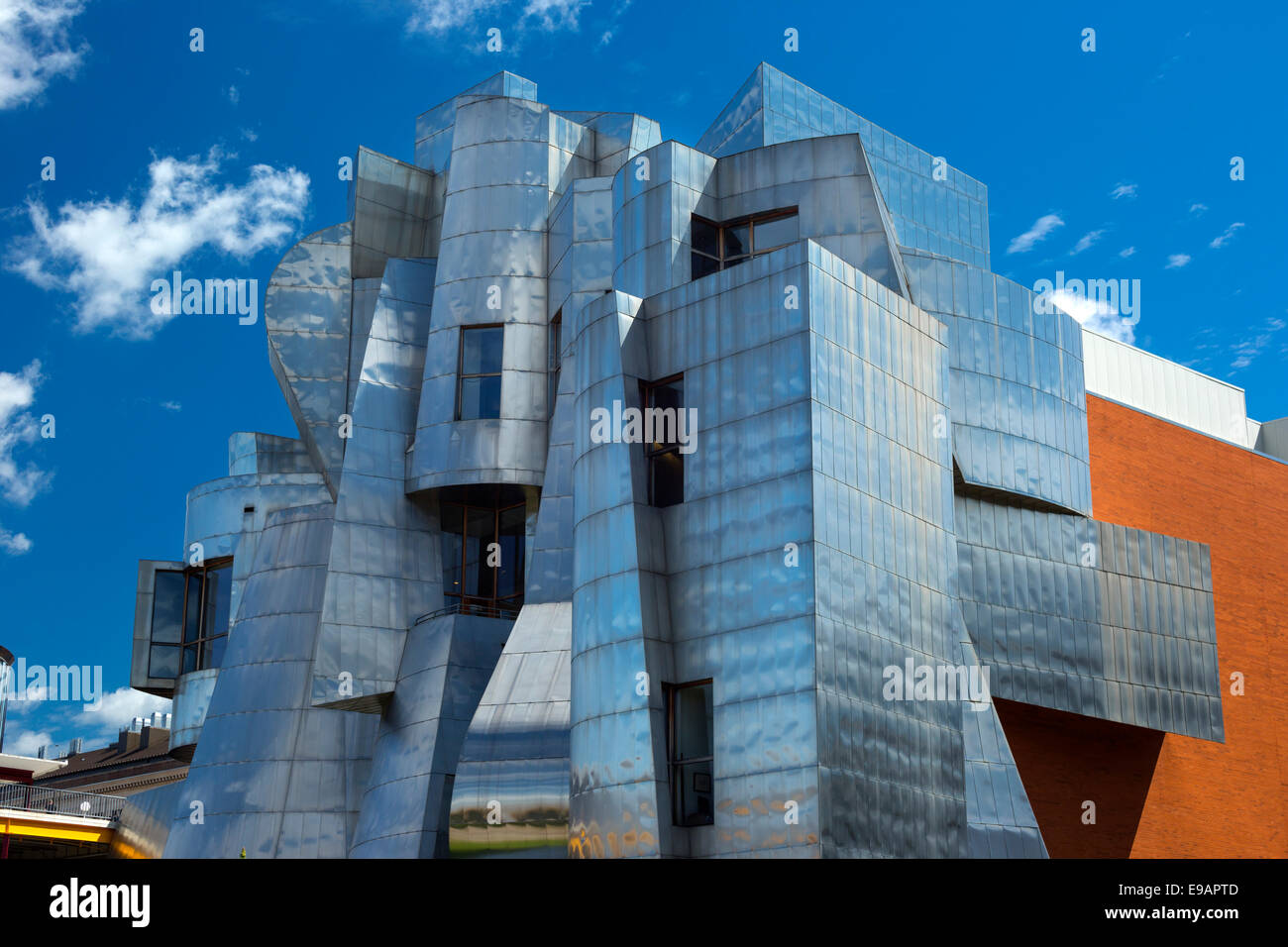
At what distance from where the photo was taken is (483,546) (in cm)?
4056

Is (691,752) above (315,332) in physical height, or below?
below

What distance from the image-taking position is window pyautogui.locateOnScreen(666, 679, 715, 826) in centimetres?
2666

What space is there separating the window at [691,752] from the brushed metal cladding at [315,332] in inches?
761

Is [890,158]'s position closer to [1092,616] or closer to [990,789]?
[1092,616]

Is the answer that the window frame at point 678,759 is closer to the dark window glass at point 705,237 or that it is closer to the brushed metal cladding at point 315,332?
the dark window glass at point 705,237

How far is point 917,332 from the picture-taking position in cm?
3095

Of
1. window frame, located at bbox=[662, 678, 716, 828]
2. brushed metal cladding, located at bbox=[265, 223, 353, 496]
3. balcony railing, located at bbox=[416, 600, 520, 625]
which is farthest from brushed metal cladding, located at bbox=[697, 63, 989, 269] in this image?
window frame, located at bbox=[662, 678, 716, 828]

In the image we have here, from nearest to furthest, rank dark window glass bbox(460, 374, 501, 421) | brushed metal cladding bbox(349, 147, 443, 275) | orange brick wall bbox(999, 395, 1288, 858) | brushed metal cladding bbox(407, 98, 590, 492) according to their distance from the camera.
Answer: orange brick wall bbox(999, 395, 1288, 858) < brushed metal cladding bbox(407, 98, 590, 492) < dark window glass bbox(460, 374, 501, 421) < brushed metal cladding bbox(349, 147, 443, 275)

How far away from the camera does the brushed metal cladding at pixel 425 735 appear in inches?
1368

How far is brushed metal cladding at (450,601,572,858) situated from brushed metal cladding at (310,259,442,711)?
554cm

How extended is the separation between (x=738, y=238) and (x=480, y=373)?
8.86m

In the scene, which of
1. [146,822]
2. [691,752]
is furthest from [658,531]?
[146,822]

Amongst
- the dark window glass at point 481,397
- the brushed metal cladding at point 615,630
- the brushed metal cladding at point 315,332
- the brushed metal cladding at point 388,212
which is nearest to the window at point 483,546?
the dark window glass at point 481,397

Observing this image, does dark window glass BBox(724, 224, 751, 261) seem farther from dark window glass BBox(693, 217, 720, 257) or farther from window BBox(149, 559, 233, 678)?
window BBox(149, 559, 233, 678)
